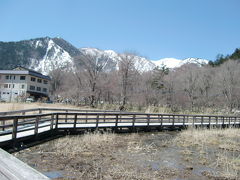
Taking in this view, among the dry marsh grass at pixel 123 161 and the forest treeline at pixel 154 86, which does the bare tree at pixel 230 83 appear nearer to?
the forest treeline at pixel 154 86

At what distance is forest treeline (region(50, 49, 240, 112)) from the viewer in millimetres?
39031

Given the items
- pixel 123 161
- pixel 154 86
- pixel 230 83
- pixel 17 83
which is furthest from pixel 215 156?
pixel 17 83

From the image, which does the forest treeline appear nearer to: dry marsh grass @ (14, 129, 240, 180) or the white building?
the white building

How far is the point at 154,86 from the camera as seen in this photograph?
44938 millimetres

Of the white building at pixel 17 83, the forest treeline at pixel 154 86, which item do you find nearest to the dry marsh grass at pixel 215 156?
the forest treeline at pixel 154 86

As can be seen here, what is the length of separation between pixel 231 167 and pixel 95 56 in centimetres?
3565

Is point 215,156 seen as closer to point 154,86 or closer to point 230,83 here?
point 154,86

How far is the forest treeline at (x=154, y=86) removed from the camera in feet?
128

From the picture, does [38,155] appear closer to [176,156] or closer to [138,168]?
[138,168]

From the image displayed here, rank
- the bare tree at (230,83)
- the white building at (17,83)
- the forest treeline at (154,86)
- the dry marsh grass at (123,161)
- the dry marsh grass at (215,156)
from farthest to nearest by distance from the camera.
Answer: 1. the white building at (17,83)
2. the bare tree at (230,83)
3. the forest treeline at (154,86)
4. the dry marsh grass at (215,156)
5. the dry marsh grass at (123,161)

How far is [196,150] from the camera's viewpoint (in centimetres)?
1107

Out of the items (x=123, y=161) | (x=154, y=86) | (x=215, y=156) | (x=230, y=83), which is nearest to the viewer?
(x=123, y=161)

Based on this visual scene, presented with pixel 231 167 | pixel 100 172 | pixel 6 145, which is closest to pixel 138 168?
pixel 100 172

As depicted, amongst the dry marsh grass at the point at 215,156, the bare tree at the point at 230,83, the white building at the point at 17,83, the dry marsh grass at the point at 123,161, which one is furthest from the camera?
the white building at the point at 17,83
